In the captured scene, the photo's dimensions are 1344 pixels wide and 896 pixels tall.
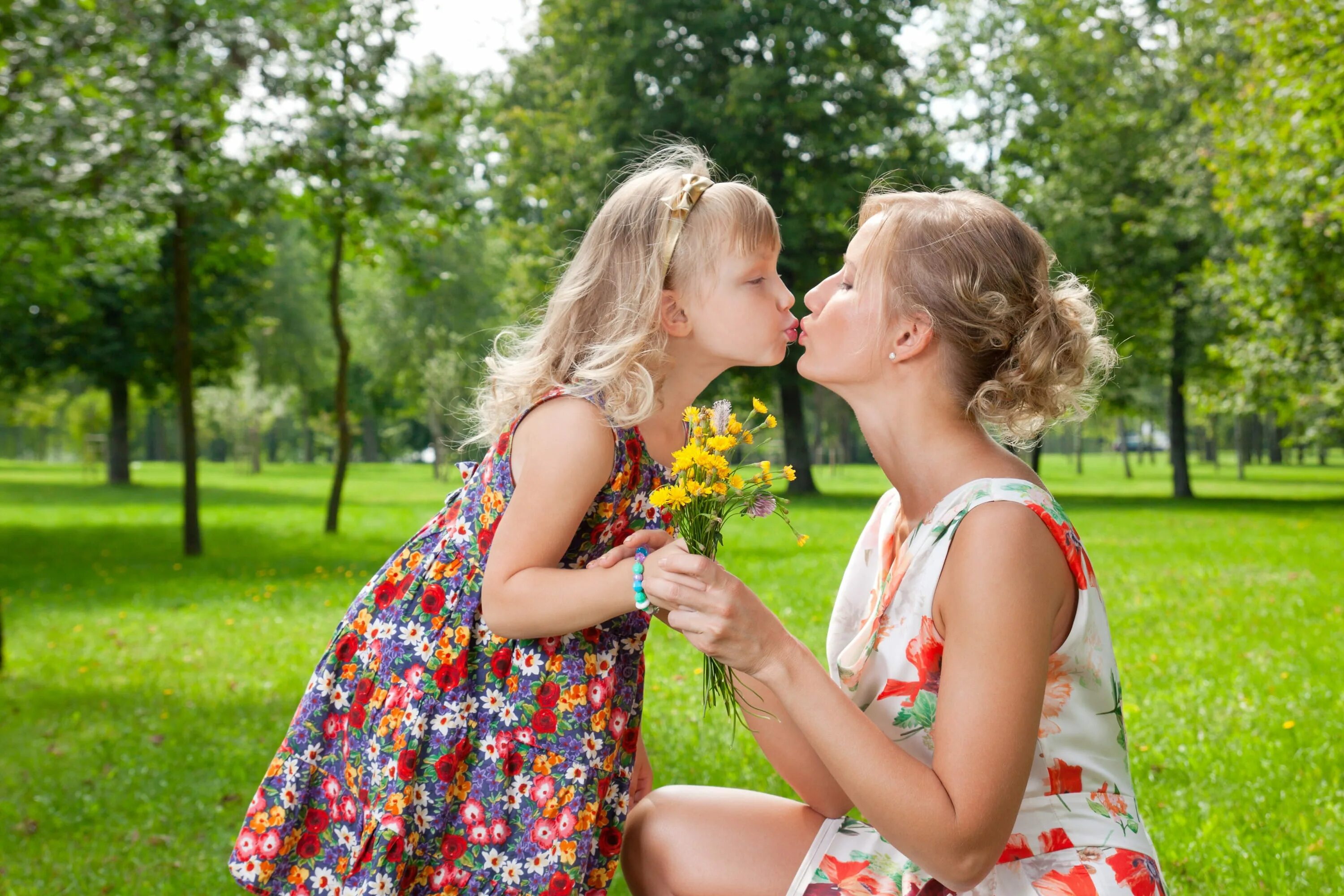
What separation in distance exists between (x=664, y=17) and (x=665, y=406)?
2168cm

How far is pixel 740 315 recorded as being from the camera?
102 inches

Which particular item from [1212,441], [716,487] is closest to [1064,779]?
[716,487]

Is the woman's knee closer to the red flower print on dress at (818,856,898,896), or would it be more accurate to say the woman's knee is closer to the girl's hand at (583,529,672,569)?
the red flower print on dress at (818,856,898,896)

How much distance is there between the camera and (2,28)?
23.1 ft

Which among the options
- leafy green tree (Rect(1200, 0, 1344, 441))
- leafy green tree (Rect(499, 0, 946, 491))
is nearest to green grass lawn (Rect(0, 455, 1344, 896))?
leafy green tree (Rect(1200, 0, 1344, 441))

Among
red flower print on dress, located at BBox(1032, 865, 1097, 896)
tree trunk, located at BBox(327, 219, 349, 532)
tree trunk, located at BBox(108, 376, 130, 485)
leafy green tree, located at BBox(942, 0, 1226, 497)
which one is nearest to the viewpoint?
red flower print on dress, located at BBox(1032, 865, 1097, 896)

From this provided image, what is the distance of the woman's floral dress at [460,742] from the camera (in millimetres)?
2363

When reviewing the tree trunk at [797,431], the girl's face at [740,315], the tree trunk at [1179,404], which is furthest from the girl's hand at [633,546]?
the tree trunk at [1179,404]

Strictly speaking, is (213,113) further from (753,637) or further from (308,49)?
(753,637)

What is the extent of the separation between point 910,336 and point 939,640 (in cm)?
60

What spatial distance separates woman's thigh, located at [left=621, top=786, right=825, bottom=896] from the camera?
2.21 metres

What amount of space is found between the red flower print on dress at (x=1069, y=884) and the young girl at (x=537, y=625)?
0.90m

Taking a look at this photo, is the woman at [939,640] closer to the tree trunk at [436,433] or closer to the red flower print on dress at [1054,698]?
the red flower print on dress at [1054,698]

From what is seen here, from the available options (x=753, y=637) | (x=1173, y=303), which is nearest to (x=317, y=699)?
(x=753, y=637)
